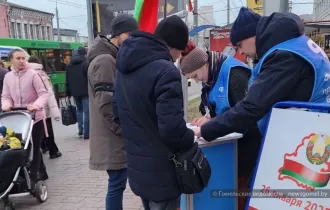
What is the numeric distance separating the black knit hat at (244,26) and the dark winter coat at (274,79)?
8.8 inches

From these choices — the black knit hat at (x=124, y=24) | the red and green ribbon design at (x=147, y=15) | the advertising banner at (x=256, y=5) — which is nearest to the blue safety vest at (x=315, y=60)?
the red and green ribbon design at (x=147, y=15)

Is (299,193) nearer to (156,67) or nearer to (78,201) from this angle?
(156,67)

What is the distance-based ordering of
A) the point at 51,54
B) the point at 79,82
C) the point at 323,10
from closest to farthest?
the point at 79,82 < the point at 51,54 < the point at 323,10

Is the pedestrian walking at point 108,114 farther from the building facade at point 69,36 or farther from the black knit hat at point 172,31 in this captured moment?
the building facade at point 69,36

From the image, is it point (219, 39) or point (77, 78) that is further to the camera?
point (219, 39)

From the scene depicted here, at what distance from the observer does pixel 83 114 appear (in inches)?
301

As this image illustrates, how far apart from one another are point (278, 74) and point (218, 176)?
31.8 inches

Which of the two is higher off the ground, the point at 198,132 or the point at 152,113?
the point at 152,113

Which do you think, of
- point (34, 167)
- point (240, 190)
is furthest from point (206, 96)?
point (34, 167)

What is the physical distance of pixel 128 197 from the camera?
14.1 ft

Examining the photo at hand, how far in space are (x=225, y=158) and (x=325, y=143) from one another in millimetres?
782

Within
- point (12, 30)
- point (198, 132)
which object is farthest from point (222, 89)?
point (12, 30)

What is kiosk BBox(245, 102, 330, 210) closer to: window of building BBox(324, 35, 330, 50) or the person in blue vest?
the person in blue vest

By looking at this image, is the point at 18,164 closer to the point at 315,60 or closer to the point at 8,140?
the point at 8,140
